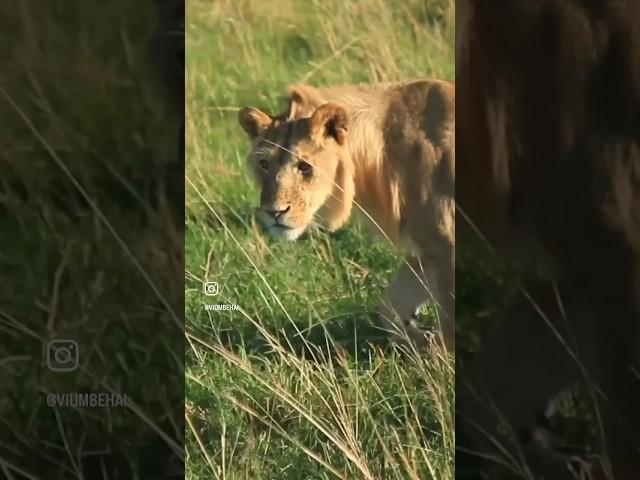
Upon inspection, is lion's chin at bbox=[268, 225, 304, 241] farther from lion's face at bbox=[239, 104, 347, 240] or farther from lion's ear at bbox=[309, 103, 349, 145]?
lion's ear at bbox=[309, 103, 349, 145]

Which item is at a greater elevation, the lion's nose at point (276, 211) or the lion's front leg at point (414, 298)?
the lion's nose at point (276, 211)

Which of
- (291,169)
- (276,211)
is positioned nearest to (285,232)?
(276,211)

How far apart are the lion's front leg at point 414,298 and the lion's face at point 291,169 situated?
1.16ft

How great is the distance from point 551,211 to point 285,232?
0.89 meters

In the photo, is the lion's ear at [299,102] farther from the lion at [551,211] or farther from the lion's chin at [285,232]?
the lion at [551,211]

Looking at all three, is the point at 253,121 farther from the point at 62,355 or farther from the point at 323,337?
the point at 62,355

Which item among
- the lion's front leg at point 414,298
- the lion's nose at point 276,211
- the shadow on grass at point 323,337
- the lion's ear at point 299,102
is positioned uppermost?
the lion's ear at point 299,102

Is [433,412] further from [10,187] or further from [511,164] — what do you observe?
[10,187]

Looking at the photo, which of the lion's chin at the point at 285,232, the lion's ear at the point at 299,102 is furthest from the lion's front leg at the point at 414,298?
the lion's ear at the point at 299,102

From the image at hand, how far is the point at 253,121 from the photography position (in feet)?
10.7

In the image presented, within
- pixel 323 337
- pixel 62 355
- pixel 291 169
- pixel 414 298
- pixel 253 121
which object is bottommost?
pixel 62 355

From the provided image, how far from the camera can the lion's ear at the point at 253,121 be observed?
128 inches

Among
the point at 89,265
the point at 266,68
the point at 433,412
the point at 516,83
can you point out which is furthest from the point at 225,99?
the point at 433,412

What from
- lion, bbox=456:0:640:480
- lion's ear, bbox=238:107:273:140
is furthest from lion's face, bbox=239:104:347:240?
lion, bbox=456:0:640:480
